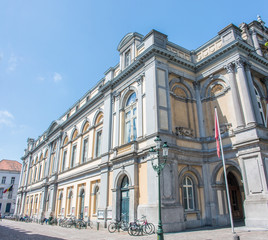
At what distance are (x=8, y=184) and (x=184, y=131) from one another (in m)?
64.6

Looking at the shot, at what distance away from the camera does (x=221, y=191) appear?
16484mm

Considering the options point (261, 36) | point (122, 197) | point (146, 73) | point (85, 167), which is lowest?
point (122, 197)

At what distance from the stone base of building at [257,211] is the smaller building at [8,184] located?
205 feet

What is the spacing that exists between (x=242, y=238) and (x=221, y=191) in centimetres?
660

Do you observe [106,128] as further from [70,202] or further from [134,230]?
[70,202]

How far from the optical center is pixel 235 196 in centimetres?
1808

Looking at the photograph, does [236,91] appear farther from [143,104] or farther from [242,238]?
[242,238]

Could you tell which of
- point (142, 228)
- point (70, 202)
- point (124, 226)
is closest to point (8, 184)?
point (70, 202)

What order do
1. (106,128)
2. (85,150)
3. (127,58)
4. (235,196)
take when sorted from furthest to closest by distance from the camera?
1. (85,150)
2. (127,58)
3. (106,128)
4. (235,196)

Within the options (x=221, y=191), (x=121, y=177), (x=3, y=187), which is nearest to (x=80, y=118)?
(x=121, y=177)

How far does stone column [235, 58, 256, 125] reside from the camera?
15.1 m

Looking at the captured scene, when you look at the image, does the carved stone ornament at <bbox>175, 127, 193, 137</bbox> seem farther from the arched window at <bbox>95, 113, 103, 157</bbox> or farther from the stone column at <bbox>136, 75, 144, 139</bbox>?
the arched window at <bbox>95, 113, 103, 157</bbox>

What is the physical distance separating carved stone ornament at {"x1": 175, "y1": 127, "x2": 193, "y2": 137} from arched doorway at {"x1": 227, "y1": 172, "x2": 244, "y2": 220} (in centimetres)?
450

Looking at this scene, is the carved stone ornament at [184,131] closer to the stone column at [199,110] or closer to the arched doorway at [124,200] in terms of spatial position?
the stone column at [199,110]
